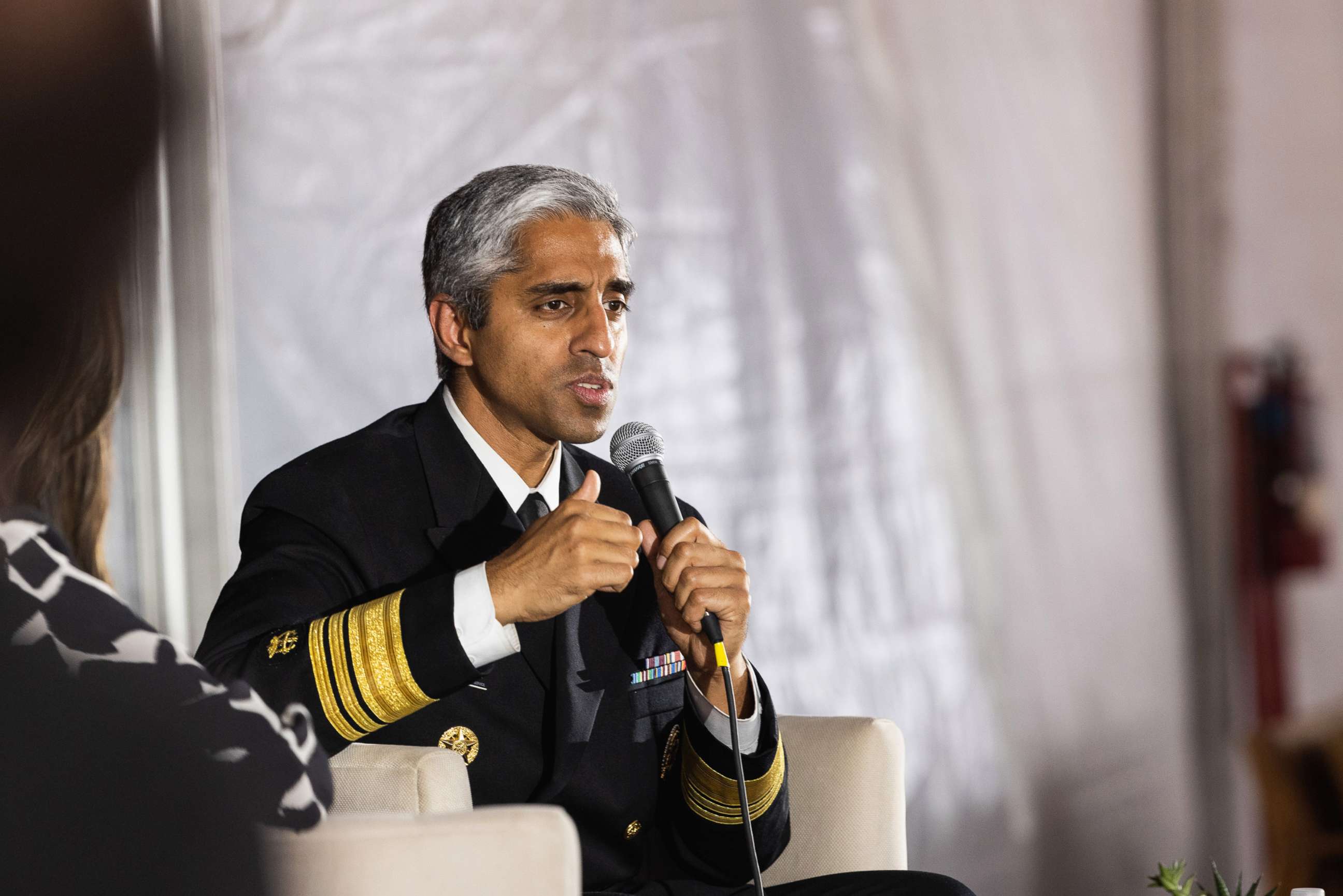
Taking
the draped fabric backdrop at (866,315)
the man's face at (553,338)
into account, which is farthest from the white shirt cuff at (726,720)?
the draped fabric backdrop at (866,315)

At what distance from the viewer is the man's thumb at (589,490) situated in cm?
145

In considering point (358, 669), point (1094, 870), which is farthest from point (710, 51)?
point (1094, 870)

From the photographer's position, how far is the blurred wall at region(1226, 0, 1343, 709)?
4684 mm

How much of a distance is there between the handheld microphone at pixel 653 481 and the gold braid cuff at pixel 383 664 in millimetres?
301

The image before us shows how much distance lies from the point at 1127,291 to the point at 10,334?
4.31 meters

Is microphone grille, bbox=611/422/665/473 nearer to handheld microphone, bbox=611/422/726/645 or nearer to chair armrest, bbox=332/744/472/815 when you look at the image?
handheld microphone, bbox=611/422/726/645

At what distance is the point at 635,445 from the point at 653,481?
6cm

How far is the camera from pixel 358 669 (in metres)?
1.42

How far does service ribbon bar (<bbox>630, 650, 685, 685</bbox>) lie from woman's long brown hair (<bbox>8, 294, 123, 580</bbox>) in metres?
0.74

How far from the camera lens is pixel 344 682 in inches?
55.8

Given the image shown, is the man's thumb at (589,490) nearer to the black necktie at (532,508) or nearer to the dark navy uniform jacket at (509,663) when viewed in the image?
the dark navy uniform jacket at (509,663)

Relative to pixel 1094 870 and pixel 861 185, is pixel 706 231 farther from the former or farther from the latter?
pixel 1094 870

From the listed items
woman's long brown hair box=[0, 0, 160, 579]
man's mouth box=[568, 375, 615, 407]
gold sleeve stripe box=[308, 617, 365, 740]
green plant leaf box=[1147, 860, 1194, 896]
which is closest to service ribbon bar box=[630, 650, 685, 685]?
man's mouth box=[568, 375, 615, 407]

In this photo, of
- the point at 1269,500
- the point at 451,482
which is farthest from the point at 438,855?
the point at 1269,500
